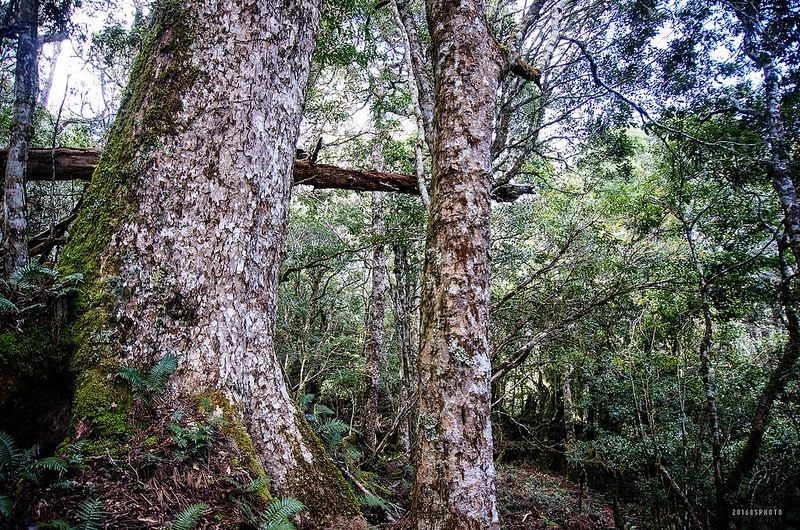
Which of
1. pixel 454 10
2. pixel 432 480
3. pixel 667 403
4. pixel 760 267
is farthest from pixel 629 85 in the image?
pixel 432 480

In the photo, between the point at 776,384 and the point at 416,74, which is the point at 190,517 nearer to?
the point at 416,74

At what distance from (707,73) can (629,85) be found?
110 centimetres

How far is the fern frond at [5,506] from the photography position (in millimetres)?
1260

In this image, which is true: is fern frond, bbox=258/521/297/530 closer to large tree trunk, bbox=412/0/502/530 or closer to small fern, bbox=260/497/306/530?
small fern, bbox=260/497/306/530

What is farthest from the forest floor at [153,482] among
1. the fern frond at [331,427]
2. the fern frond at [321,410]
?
the fern frond at [321,410]

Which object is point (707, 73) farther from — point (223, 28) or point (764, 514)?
point (223, 28)

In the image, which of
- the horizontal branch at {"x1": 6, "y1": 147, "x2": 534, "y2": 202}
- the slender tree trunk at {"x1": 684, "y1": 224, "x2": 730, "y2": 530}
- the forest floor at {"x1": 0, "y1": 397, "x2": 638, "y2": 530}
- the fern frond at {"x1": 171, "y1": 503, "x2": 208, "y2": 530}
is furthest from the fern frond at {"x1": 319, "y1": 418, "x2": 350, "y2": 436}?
the slender tree trunk at {"x1": 684, "y1": 224, "x2": 730, "y2": 530}

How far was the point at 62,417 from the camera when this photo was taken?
1.81 metres

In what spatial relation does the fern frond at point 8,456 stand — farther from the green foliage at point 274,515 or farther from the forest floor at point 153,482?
the green foliage at point 274,515

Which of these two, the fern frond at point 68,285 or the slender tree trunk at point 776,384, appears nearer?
the fern frond at point 68,285

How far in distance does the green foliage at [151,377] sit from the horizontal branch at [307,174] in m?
3.26

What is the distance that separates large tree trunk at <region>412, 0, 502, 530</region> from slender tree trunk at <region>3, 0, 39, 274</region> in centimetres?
349

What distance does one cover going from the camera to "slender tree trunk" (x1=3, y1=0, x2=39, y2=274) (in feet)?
11.5

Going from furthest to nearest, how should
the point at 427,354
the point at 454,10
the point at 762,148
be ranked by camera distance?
the point at 762,148 < the point at 454,10 < the point at 427,354
